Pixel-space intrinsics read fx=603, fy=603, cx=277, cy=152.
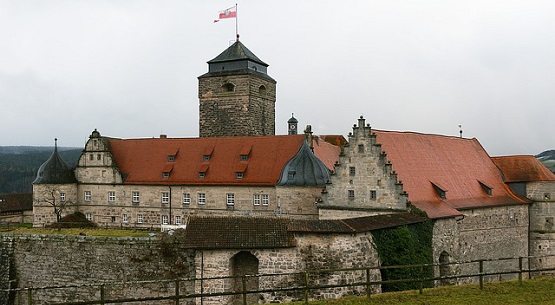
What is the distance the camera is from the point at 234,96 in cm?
5081

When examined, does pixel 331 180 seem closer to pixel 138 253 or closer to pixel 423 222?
pixel 423 222

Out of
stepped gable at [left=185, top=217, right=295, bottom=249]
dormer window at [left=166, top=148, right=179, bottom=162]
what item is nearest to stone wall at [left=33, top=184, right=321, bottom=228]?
dormer window at [left=166, top=148, right=179, bottom=162]

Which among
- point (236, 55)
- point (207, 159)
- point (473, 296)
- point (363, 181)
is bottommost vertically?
point (473, 296)

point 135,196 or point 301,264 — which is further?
point 135,196

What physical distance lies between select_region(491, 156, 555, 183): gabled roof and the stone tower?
67.7 feet

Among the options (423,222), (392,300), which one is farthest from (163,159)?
(392,300)

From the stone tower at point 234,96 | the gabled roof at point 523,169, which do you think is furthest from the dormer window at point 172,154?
the gabled roof at point 523,169

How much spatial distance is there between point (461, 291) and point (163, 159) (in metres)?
29.4

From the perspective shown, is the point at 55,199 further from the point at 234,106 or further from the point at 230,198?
the point at 234,106

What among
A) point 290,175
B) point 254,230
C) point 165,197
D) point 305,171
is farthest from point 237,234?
point 165,197

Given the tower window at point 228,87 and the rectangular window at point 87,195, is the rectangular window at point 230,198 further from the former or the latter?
the tower window at point 228,87

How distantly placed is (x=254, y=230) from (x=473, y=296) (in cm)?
801

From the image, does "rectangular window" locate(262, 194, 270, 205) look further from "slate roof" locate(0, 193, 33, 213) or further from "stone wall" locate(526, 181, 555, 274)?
"slate roof" locate(0, 193, 33, 213)

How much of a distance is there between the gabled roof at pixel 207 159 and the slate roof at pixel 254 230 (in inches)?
624
